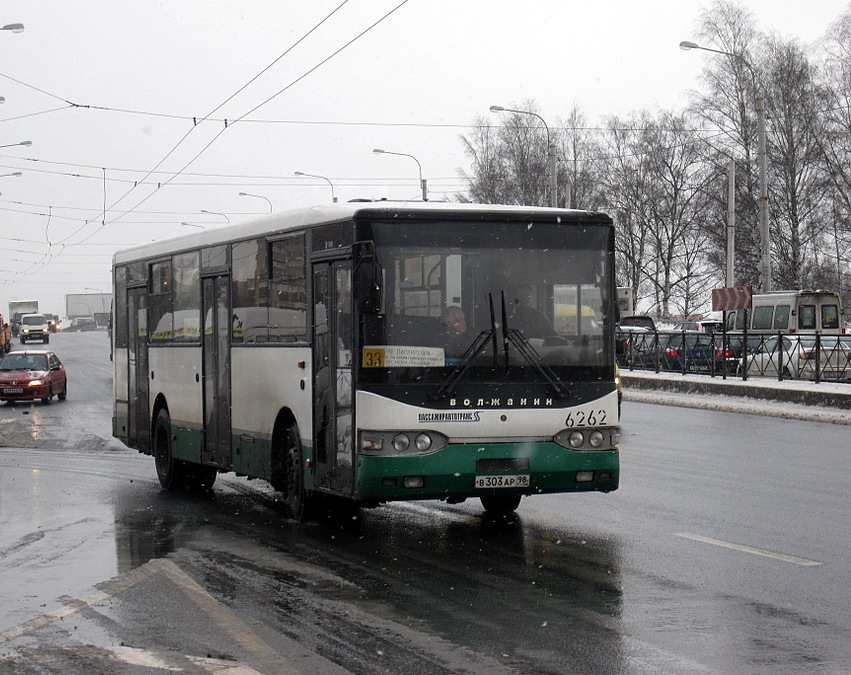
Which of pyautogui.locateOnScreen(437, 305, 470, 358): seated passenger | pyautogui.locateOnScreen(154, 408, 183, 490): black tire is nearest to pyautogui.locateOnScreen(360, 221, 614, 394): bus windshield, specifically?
pyautogui.locateOnScreen(437, 305, 470, 358): seated passenger

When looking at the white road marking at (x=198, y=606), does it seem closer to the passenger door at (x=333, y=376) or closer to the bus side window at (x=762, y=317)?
the passenger door at (x=333, y=376)

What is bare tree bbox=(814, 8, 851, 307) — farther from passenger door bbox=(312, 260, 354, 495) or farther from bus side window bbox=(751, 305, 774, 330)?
passenger door bbox=(312, 260, 354, 495)

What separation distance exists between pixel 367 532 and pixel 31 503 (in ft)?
14.3

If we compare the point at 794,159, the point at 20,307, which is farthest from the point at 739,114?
the point at 20,307

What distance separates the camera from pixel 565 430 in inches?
408

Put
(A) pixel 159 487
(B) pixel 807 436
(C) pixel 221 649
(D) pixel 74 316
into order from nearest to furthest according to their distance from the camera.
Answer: (C) pixel 221 649 → (A) pixel 159 487 → (B) pixel 807 436 → (D) pixel 74 316

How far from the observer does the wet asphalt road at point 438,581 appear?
263 inches

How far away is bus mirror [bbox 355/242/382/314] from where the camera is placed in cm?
992

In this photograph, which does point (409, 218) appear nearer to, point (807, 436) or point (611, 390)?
point (611, 390)

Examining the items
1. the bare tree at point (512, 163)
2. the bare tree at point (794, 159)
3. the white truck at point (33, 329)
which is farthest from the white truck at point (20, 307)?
the bare tree at point (794, 159)

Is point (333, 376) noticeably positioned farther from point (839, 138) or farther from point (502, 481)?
point (839, 138)

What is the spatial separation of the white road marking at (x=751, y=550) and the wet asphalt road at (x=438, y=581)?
0.12 ft

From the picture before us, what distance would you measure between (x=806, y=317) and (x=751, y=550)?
44.5 m

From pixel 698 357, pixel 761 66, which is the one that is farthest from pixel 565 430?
pixel 761 66
